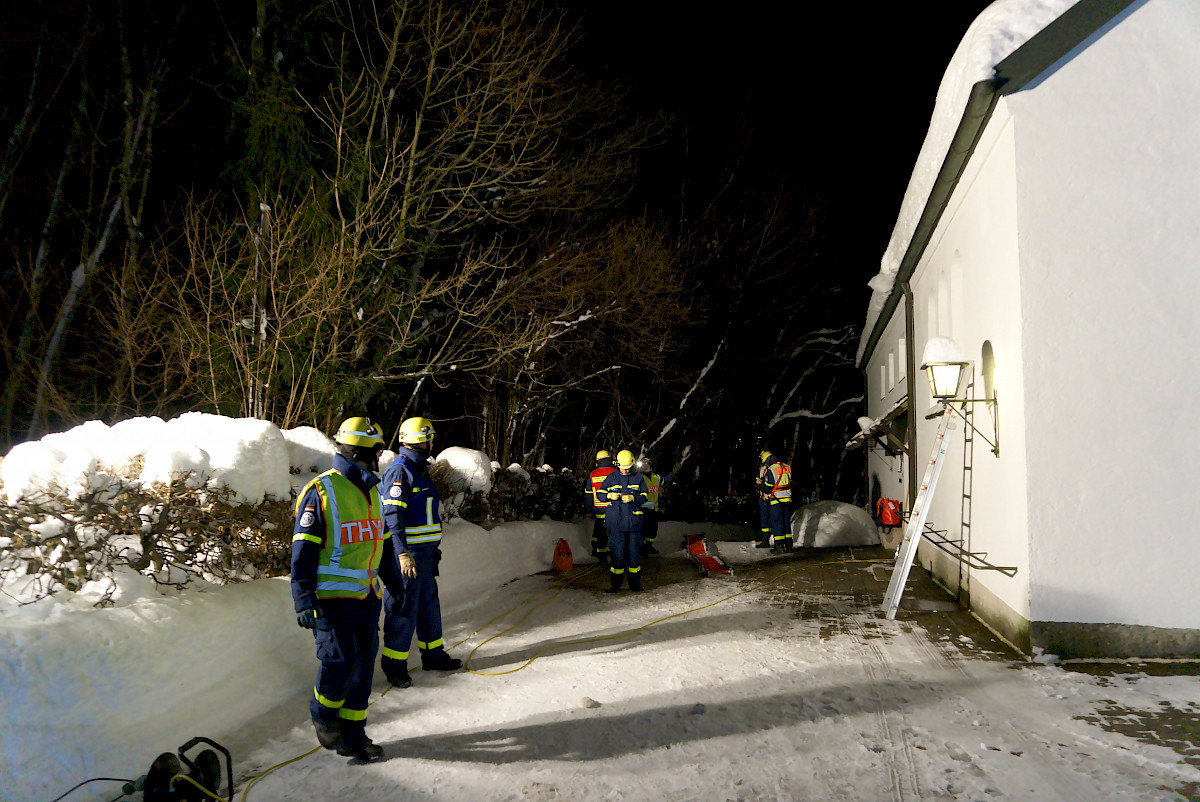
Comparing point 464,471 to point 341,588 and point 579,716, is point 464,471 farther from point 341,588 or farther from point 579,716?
point 341,588

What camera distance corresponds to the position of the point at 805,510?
1884cm

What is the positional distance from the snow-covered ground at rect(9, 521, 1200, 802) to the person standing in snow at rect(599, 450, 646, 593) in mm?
2994

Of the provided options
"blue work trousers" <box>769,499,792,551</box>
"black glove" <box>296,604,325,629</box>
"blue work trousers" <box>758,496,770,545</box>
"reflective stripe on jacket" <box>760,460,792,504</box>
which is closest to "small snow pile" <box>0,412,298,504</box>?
"black glove" <box>296,604,325,629</box>

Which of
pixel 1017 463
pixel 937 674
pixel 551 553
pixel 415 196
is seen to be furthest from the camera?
pixel 551 553

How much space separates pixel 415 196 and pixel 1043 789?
37.5 ft

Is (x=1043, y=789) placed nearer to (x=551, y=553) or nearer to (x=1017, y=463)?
(x=1017, y=463)

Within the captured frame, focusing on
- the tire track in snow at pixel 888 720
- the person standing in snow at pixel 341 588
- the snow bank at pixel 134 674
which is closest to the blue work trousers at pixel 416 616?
the snow bank at pixel 134 674

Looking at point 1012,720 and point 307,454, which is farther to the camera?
point 307,454

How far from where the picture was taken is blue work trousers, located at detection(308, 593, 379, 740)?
14.4 ft

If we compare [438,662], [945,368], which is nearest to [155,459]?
[438,662]

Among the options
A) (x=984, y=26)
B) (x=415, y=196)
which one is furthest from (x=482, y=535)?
(x=984, y=26)

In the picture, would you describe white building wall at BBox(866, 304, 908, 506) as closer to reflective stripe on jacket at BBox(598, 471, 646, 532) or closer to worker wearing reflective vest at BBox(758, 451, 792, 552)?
worker wearing reflective vest at BBox(758, 451, 792, 552)

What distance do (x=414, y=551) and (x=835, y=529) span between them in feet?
45.1

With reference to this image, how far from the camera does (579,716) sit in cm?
522
